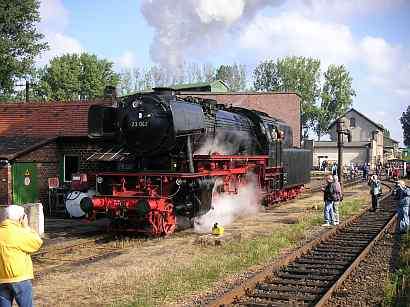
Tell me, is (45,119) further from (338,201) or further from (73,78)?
(73,78)

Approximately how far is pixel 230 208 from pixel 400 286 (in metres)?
8.07

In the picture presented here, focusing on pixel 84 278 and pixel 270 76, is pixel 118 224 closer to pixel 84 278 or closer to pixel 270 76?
pixel 84 278

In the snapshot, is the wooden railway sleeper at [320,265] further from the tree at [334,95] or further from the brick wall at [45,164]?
the tree at [334,95]

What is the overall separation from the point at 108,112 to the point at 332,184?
22.0 ft

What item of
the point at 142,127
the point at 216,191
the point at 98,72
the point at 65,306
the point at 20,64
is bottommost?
the point at 65,306

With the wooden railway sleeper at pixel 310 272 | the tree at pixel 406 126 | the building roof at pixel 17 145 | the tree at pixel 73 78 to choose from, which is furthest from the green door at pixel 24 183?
the tree at pixel 406 126

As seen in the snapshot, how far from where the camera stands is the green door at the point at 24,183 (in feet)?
58.1

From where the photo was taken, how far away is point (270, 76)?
320 feet

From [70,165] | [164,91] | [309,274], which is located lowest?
[309,274]

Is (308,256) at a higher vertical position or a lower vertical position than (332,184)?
lower

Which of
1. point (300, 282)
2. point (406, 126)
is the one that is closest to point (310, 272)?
point (300, 282)

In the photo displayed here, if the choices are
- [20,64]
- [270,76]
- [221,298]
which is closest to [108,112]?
[221,298]

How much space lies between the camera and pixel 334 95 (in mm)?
94062

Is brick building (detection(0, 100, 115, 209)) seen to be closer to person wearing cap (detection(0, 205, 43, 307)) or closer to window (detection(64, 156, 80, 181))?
window (detection(64, 156, 80, 181))
